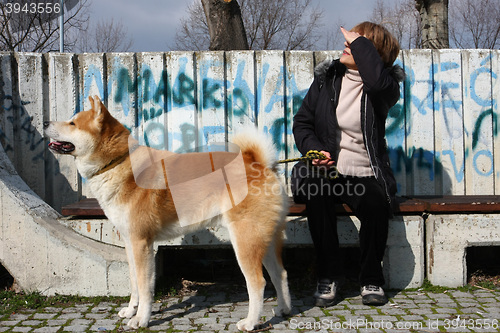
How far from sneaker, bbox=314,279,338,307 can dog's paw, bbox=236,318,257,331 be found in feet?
2.33

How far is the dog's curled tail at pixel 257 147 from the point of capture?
3.20 meters

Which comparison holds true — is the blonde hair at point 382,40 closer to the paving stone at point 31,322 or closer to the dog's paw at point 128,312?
the dog's paw at point 128,312

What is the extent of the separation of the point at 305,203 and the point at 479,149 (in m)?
2.41

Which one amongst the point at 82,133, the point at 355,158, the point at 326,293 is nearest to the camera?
the point at 82,133

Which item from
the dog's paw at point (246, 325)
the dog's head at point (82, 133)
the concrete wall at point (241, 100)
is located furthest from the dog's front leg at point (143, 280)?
the concrete wall at point (241, 100)

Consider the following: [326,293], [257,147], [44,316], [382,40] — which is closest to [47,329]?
[44,316]

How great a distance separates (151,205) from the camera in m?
3.15

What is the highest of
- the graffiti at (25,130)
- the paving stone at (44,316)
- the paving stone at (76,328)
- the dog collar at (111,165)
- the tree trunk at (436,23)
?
the tree trunk at (436,23)

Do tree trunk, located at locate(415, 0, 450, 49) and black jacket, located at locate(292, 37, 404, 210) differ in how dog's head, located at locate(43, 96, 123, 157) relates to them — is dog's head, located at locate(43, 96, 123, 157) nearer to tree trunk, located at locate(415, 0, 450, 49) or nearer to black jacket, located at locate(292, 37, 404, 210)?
black jacket, located at locate(292, 37, 404, 210)

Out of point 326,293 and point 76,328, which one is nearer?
point 76,328

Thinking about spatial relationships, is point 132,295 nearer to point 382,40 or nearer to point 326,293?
point 326,293

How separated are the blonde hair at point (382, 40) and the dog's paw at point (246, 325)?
2264 millimetres

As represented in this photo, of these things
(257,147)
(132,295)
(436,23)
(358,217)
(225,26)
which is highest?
(436,23)

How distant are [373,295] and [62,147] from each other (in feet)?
8.38
